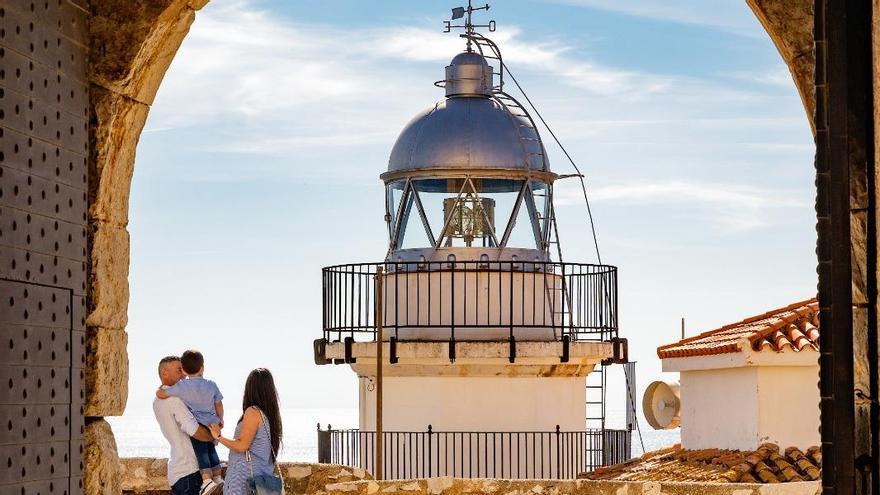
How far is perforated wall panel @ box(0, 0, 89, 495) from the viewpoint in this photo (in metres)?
5.77

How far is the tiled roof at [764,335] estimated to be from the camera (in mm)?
14102

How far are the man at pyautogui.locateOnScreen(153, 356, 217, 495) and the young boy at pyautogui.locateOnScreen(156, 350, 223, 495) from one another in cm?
5

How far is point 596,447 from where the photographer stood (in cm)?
1644

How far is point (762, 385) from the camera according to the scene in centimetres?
1415

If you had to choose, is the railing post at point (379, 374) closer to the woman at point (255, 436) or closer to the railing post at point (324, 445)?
the railing post at point (324, 445)

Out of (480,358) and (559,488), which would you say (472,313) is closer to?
(480,358)

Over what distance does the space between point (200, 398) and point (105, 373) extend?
1.52 m

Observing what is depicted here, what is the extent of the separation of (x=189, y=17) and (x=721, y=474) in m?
7.70

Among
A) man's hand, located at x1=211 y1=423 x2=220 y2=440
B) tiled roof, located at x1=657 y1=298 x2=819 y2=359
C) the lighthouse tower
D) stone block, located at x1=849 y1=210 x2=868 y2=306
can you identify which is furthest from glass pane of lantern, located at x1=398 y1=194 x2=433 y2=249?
stone block, located at x1=849 y1=210 x2=868 y2=306

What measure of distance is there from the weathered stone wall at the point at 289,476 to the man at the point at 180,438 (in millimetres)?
1402

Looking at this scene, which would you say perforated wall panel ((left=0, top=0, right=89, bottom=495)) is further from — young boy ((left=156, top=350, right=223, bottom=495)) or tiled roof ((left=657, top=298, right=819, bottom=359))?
tiled roof ((left=657, top=298, right=819, bottom=359))

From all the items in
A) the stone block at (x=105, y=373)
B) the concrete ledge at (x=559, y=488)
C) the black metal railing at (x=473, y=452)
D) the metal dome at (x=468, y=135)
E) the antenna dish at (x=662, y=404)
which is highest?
the metal dome at (x=468, y=135)

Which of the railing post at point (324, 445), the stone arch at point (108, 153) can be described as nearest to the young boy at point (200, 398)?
the stone arch at point (108, 153)

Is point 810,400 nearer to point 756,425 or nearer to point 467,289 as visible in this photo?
point 756,425
